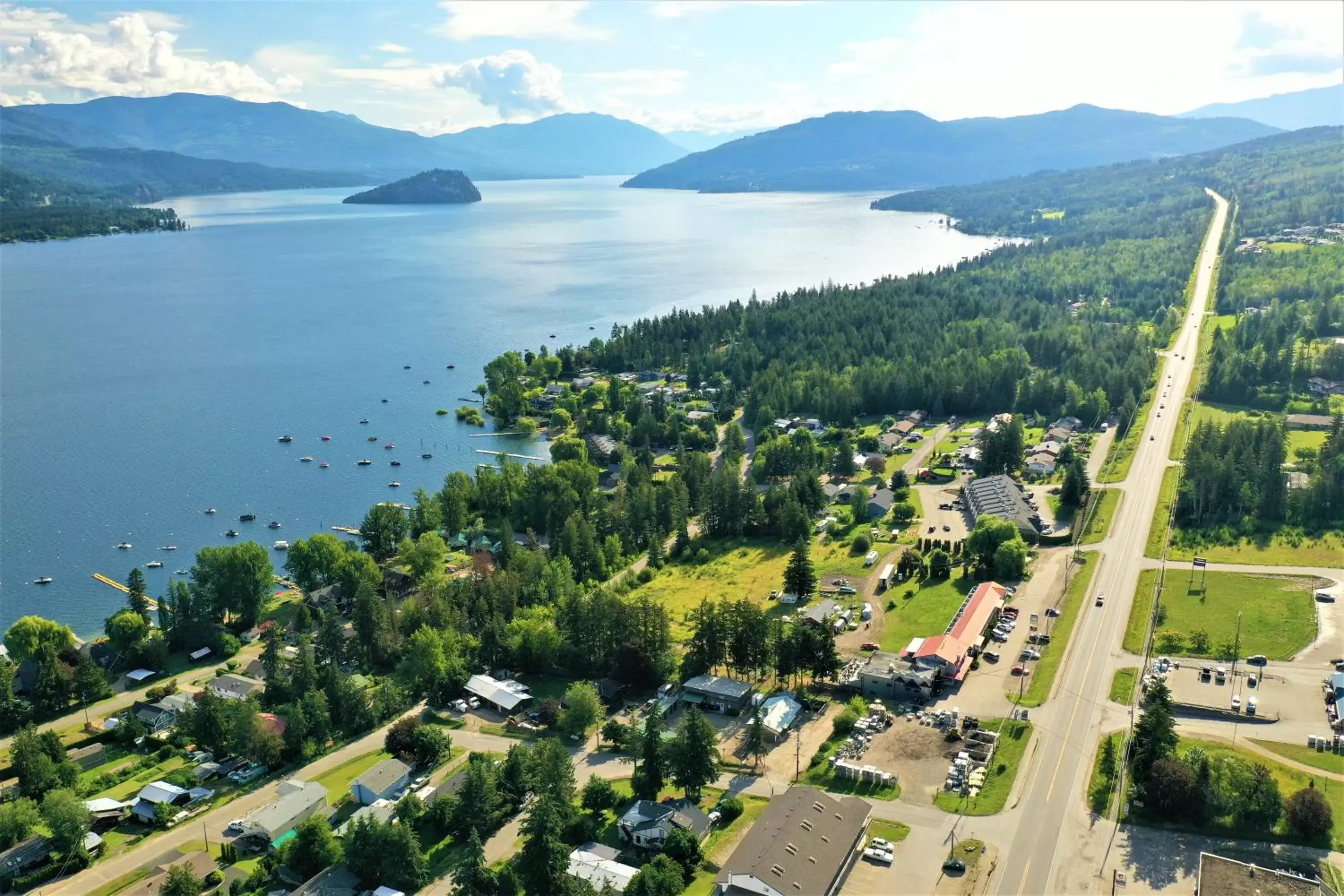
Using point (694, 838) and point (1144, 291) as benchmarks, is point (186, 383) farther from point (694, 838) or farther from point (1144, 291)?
point (1144, 291)

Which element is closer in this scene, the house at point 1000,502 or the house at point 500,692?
the house at point 500,692

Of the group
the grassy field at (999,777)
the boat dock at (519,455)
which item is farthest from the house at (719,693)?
the boat dock at (519,455)

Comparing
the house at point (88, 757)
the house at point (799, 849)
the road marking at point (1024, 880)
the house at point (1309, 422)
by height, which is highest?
the house at point (1309, 422)

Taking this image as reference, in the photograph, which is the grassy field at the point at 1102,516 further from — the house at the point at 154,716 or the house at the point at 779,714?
the house at the point at 154,716

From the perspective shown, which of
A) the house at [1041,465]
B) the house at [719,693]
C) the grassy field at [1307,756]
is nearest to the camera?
the grassy field at [1307,756]

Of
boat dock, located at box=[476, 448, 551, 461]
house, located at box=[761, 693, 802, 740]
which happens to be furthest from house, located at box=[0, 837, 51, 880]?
boat dock, located at box=[476, 448, 551, 461]

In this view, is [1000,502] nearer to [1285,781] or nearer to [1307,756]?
[1307,756]

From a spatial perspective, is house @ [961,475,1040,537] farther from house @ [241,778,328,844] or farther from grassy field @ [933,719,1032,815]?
house @ [241,778,328,844]
